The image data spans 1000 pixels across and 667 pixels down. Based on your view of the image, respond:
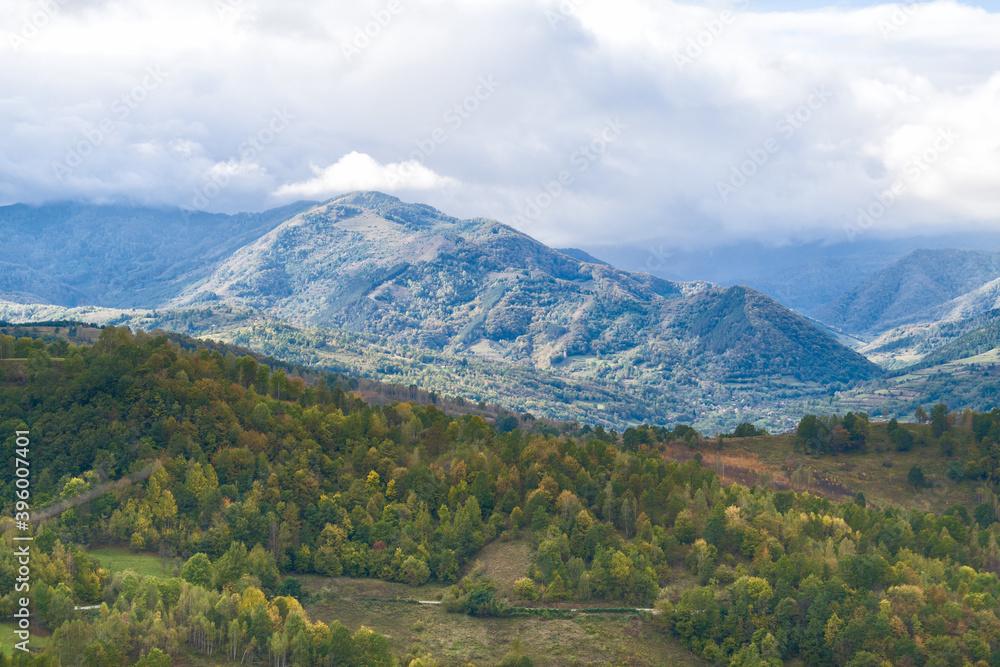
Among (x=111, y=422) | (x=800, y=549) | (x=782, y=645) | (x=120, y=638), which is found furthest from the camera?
(x=111, y=422)

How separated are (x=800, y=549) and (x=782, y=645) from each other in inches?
1074

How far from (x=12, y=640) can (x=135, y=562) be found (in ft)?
104

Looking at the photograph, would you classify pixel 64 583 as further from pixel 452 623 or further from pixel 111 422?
pixel 452 623

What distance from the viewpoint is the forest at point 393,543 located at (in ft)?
430

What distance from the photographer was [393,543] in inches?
6796

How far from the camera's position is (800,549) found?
540 feet

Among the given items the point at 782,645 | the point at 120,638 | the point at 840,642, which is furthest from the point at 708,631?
the point at 120,638

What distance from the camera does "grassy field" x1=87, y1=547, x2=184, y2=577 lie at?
150 meters

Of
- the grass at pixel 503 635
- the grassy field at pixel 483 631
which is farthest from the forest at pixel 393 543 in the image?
the grass at pixel 503 635

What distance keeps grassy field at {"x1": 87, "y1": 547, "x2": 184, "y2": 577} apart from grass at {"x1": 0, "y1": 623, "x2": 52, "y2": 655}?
837 inches

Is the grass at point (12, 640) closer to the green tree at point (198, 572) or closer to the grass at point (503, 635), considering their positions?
the green tree at point (198, 572)

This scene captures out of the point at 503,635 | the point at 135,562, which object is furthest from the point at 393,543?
the point at 135,562

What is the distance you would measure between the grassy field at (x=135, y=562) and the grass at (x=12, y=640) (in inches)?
837

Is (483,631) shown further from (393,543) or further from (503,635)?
(393,543)
